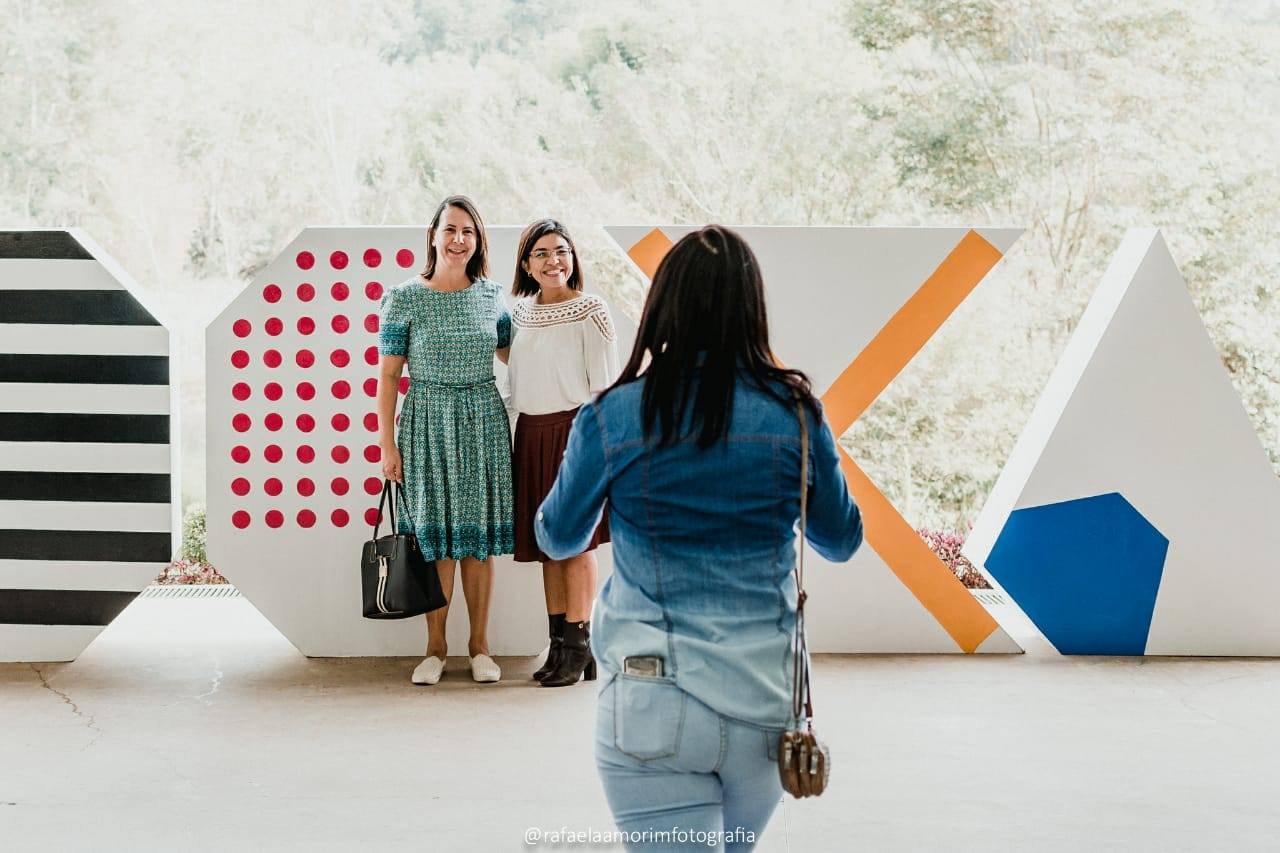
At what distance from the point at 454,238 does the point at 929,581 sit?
2.15 meters

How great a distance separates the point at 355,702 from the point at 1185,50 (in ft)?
31.2

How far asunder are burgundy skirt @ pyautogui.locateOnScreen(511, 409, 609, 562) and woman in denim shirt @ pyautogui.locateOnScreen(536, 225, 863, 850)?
2.46 meters

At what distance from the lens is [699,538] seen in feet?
6.28

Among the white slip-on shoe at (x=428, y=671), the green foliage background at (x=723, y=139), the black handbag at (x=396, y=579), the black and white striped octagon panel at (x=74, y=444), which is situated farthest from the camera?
the green foliage background at (x=723, y=139)

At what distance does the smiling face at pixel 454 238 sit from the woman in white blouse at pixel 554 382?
177mm

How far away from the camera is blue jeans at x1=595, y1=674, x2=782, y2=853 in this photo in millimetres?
1869

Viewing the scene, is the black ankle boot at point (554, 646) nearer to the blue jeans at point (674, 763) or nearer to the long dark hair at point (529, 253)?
the long dark hair at point (529, 253)

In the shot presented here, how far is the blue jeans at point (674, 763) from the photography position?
1.87 m

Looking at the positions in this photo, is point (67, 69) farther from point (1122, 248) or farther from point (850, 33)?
point (1122, 248)

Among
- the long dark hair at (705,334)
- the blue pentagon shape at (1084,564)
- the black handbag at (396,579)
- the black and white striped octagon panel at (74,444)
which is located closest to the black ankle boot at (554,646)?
the black handbag at (396,579)

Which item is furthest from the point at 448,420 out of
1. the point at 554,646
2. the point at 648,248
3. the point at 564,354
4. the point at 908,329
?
the point at 908,329

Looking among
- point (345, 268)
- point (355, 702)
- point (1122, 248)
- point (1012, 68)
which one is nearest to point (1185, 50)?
point (1012, 68)

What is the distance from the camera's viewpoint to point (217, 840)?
3174 mm

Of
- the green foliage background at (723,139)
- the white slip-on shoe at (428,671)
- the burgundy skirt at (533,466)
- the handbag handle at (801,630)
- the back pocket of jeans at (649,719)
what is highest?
the green foliage background at (723,139)
